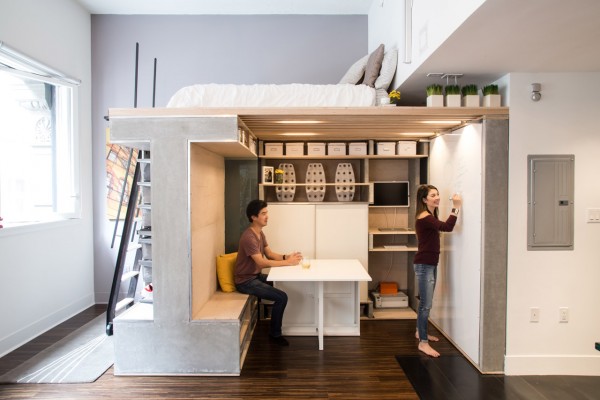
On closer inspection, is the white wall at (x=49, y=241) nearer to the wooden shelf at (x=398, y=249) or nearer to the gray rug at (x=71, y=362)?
the gray rug at (x=71, y=362)

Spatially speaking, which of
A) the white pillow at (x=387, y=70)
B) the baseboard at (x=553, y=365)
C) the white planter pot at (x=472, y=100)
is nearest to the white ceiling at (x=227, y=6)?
the white pillow at (x=387, y=70)

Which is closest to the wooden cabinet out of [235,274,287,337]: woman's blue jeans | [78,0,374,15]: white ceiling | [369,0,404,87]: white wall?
[235,274,287,337]: woman's blue jeans

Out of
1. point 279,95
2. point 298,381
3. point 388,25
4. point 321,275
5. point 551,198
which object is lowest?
point 298,381

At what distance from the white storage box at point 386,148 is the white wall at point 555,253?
1681 mm

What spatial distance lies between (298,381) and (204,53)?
171 inches

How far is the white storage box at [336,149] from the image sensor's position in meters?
4.95

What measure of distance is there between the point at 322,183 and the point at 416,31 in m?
2.22

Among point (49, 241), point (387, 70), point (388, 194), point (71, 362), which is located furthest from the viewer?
point (388, 194)

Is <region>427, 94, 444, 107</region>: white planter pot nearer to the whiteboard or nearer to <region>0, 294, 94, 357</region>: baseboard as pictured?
the whiteboard

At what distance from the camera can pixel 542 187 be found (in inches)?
134

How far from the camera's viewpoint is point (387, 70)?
399 centimetres

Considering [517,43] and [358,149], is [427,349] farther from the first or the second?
[517,43]

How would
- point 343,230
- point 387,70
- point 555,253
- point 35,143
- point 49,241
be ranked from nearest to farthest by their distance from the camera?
1. point 555,253
2. point 387,70
3. point 49,241
4. point 35,143
5. point 343,230

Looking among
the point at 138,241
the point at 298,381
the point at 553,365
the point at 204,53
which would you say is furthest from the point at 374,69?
the point at 553,365
